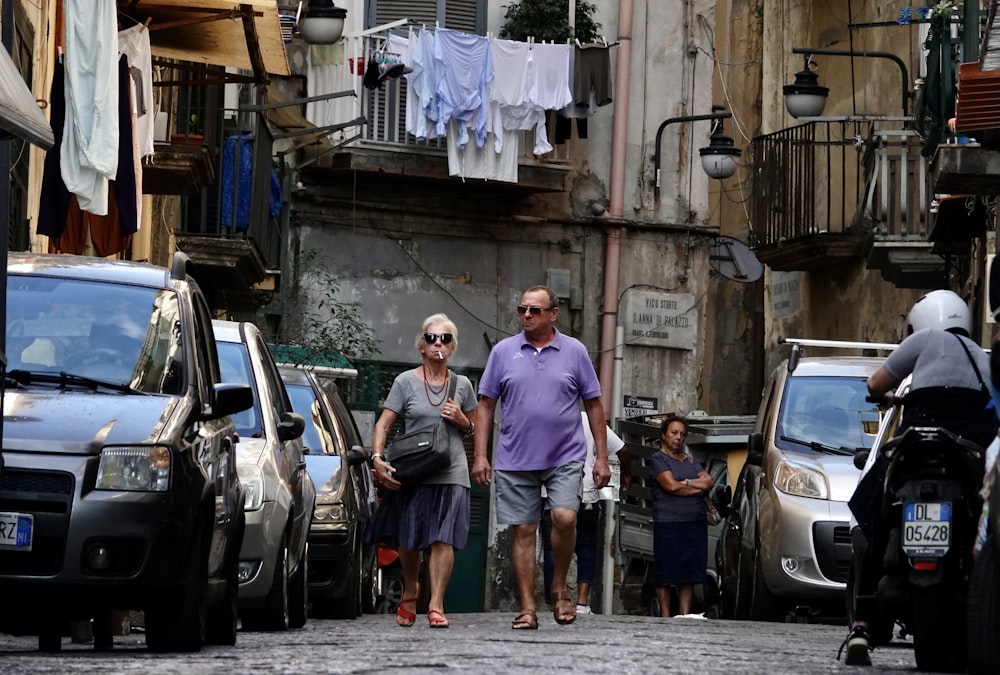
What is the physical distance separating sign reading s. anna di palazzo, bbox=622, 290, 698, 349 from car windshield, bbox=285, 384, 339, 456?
16470 mm

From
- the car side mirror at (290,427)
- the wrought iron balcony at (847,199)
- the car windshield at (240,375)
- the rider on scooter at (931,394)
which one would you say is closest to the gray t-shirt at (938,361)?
the rider on scooter at (931,394)

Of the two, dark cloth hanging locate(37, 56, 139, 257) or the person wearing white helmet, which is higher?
dark cloth hanging locate(37, 56, 139, 257)

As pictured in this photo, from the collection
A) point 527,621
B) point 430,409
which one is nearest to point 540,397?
point 430,409

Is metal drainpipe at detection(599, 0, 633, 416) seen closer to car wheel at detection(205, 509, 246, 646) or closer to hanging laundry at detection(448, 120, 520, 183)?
hanging laundry at detection(448, 120, 520, 183)

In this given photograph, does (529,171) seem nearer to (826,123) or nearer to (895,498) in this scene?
(826,123)

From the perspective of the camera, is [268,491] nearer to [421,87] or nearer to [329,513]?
[329,513]

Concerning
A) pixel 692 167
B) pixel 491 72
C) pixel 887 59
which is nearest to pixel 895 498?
pixel 887 59

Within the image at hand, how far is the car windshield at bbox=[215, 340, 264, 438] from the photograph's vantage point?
1253 centimetres

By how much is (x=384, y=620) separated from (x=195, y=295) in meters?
5.06

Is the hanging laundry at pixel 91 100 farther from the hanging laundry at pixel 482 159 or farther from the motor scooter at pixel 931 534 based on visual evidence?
the hanging laundry at pixel 482 159

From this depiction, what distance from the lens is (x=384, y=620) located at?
14586mm

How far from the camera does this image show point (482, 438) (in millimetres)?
12188

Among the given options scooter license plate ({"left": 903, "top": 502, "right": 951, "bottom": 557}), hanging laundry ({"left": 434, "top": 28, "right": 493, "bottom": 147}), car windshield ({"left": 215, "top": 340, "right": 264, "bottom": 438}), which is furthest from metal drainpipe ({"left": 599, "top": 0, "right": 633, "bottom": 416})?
scooter license plate ({"left": 903, "top": 502, "right": 951, "bottom": 557})

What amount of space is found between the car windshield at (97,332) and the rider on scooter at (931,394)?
9.58 feet
